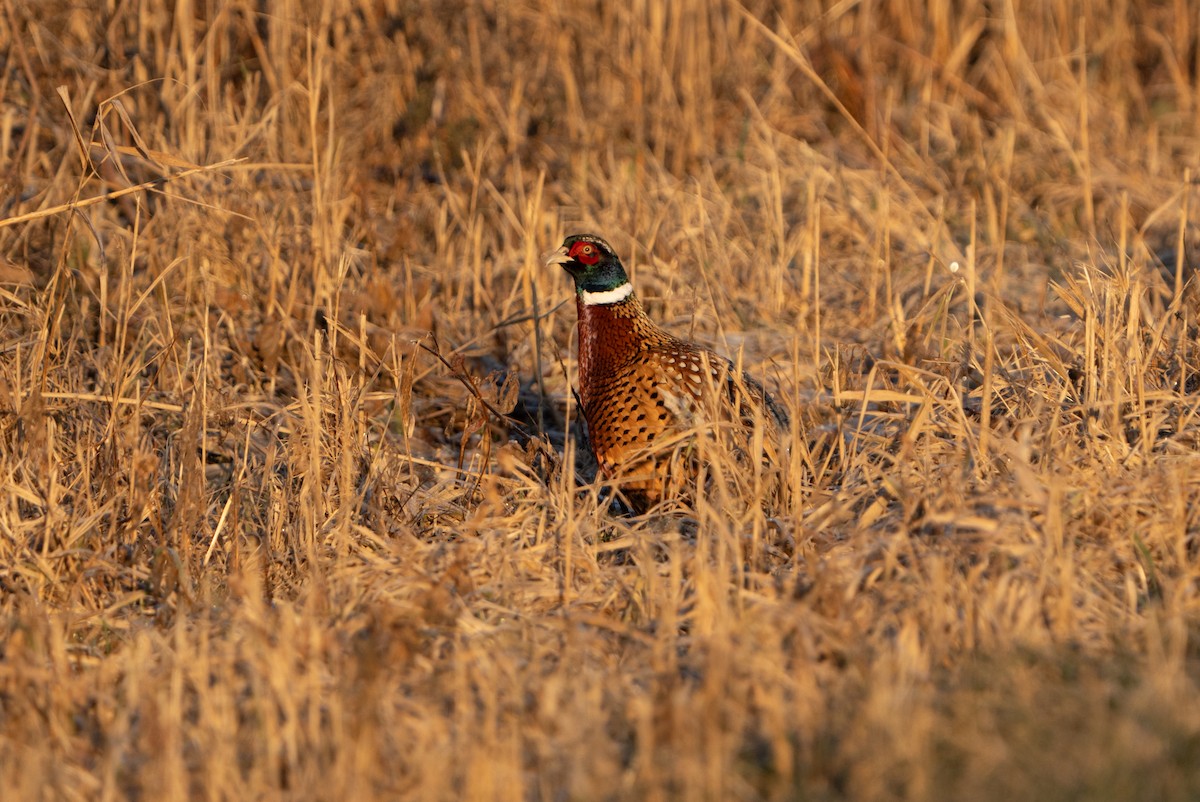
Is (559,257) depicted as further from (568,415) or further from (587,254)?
(568,415)

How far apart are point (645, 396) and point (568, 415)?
31 cm

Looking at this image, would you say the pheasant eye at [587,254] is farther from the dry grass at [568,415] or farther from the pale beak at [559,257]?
the dry grass at [568,415]

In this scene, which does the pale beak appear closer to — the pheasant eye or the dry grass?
the pheasant eye

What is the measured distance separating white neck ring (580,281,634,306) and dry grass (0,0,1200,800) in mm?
263

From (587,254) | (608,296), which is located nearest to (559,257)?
(587,254)

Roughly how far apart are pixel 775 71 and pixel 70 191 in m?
3.59

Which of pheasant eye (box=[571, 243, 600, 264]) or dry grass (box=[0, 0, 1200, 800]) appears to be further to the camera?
pheasant eye (box=[571, 243, 600, 264])

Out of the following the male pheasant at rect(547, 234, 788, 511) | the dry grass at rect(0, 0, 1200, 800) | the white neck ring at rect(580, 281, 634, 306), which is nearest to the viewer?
the dry grass at rect(0, 0, 1200, 800)

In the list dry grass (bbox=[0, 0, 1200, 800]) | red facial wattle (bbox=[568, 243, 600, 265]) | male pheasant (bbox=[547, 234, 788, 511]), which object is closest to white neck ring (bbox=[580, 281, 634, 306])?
male pheasant (bbox=[547, 234, 788, 511])

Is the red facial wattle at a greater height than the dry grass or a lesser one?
greater

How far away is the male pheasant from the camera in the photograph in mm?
4039

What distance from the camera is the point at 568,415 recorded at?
14.8 ft

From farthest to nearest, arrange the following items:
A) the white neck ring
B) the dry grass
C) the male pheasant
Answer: the white neck ring → the male pheasant → the dry grass

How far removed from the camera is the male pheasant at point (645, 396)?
13.3 ft
